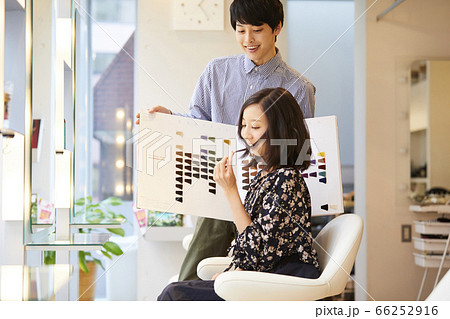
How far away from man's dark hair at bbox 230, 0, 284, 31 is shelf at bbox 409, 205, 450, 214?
0.78m

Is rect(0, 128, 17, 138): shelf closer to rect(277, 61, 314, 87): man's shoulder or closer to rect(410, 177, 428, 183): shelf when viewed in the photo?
rect(277, 61, 314, 87): man's shoulder

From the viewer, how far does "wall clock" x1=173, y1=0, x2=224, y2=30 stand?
4.99ft

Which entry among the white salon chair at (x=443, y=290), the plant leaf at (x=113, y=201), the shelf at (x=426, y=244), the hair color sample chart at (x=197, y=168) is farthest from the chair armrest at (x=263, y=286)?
the plant leaf at (x=113, y=201)

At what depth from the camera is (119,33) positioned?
1647mm

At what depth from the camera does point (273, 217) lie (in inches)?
44.4

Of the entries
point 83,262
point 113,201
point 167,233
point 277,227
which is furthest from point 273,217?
point 83,262

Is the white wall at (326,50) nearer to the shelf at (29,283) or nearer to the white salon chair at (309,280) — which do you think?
the white salon chair at (309,280)

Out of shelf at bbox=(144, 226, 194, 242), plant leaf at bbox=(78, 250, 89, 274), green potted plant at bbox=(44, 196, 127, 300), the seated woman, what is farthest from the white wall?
plant leaf at bbox=(78, 250, 89, 274)

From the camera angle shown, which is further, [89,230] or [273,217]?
[89,230]

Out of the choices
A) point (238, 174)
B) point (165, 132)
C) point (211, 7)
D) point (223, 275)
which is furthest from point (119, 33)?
point (223, 275)

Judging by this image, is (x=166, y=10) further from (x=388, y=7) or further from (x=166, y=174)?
(x=388, y=7)

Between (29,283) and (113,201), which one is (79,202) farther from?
(29,283)

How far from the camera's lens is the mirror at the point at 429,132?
180 centimetres

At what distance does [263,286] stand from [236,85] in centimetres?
57
